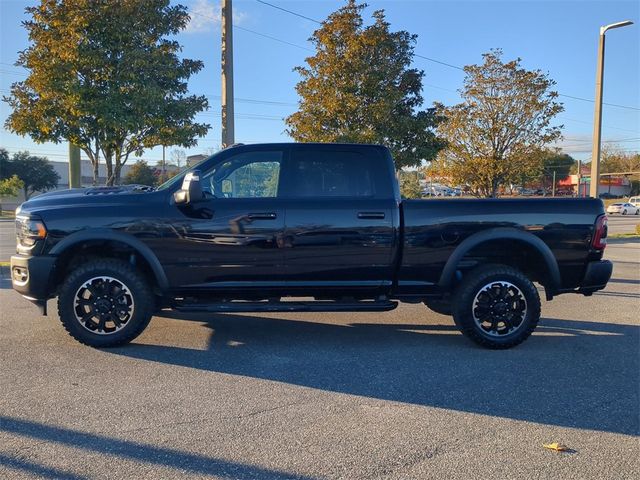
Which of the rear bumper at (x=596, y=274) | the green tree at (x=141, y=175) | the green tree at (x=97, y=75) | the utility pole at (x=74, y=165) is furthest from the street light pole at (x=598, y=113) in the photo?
the green tree at (x=141, y=175)

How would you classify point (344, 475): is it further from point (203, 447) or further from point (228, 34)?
point (228, 34)

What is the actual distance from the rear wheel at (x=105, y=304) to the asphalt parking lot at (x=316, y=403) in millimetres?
193

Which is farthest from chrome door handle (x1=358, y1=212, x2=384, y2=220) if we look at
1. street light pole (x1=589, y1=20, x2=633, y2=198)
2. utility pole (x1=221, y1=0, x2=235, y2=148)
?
street light pole (x1=589, y1=20, x2=633, y2=198)

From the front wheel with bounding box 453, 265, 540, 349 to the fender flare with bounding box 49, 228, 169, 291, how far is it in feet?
9.83

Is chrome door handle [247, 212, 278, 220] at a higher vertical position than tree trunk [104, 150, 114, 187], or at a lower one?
lower

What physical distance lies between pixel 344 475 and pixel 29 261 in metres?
3.76

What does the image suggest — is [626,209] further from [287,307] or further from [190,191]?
[190,191]

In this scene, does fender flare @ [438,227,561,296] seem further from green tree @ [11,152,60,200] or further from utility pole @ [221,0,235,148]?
green tree @ [11,152,60,200]

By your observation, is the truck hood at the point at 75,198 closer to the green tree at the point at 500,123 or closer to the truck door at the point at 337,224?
the truck door at the point at 337,224

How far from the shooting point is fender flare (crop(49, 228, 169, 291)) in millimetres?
5031

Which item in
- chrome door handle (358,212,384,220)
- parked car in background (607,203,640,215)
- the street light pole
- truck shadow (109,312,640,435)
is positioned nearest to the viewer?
truck shadow (109,312,640,435)

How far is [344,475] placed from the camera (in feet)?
9.73

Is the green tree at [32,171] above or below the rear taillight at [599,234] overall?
above

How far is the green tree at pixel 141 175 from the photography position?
51509 millimetres
